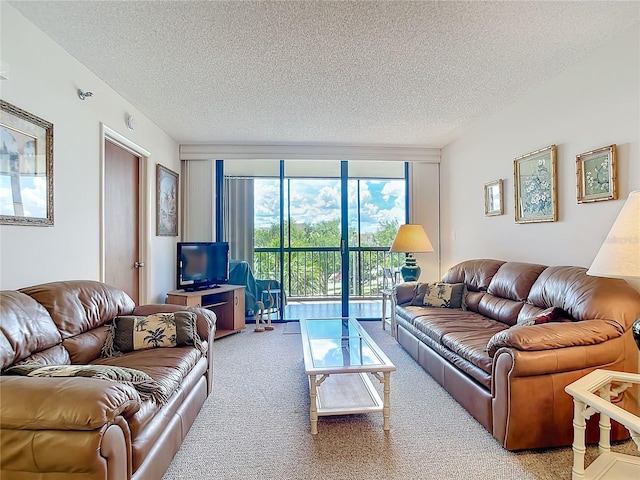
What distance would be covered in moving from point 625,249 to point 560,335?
1.85ft

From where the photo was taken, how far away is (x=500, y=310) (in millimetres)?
2955

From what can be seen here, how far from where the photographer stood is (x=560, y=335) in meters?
1.88

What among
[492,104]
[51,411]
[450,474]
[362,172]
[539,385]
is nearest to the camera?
[51,411]

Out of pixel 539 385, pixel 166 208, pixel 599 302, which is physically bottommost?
pixel 539 385

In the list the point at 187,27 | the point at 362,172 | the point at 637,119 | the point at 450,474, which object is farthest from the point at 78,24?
the point at 362,172

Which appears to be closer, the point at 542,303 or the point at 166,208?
the point at 542,303

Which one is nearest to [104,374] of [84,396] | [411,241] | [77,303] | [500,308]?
[84,396]

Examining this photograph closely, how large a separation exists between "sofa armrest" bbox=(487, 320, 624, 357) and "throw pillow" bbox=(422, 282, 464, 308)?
5.29 ft

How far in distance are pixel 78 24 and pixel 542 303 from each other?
140 inches

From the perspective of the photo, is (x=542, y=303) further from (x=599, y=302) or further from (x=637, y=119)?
(x=637, y=119)

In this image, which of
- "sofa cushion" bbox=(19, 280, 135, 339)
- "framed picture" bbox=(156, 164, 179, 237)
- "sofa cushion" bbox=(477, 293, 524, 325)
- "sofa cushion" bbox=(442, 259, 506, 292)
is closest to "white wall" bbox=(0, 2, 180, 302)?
"sofa cushion" bbox=(19, 280, 135, 339)

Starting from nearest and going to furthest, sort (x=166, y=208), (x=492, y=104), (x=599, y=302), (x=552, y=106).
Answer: (x=599, y=302)
(x=552, y=106)
(x=492, y=104)
(x=166, y=208)

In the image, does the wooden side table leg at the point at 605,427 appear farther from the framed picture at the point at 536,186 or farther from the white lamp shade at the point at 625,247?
the framed picture at the point at 536,186

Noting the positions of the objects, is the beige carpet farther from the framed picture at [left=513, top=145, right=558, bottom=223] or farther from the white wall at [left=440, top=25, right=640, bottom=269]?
the framed picture at [left=513, top=145, right=558, bottom=223]
